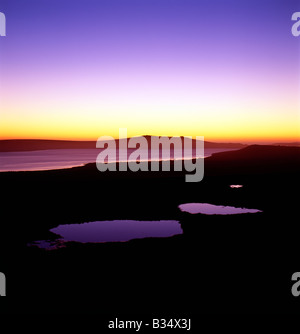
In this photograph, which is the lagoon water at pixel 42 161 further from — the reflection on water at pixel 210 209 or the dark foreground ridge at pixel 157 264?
the reflection on water at pixel 210 209

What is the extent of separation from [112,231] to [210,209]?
529 cm

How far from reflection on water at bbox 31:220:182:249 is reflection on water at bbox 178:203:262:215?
2205 millimetres

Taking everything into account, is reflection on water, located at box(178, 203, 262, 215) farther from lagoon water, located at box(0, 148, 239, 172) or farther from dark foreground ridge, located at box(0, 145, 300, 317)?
lagoon water, located at box(0, 148, 239, 172)

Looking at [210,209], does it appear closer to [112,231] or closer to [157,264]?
[112,231]

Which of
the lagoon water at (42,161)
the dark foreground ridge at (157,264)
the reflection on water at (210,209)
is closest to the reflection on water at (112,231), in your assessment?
the dark foreground ridge at (157,264)

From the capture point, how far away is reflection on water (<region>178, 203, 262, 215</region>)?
14.0 m

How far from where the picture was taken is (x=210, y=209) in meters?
14.7

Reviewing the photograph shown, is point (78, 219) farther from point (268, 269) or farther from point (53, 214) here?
point (268, 269)

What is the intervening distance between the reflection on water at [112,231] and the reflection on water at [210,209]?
2.20 m

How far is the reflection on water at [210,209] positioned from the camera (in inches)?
549

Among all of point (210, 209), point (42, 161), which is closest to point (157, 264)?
point (210, 209)

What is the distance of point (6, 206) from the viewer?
15688 mm
